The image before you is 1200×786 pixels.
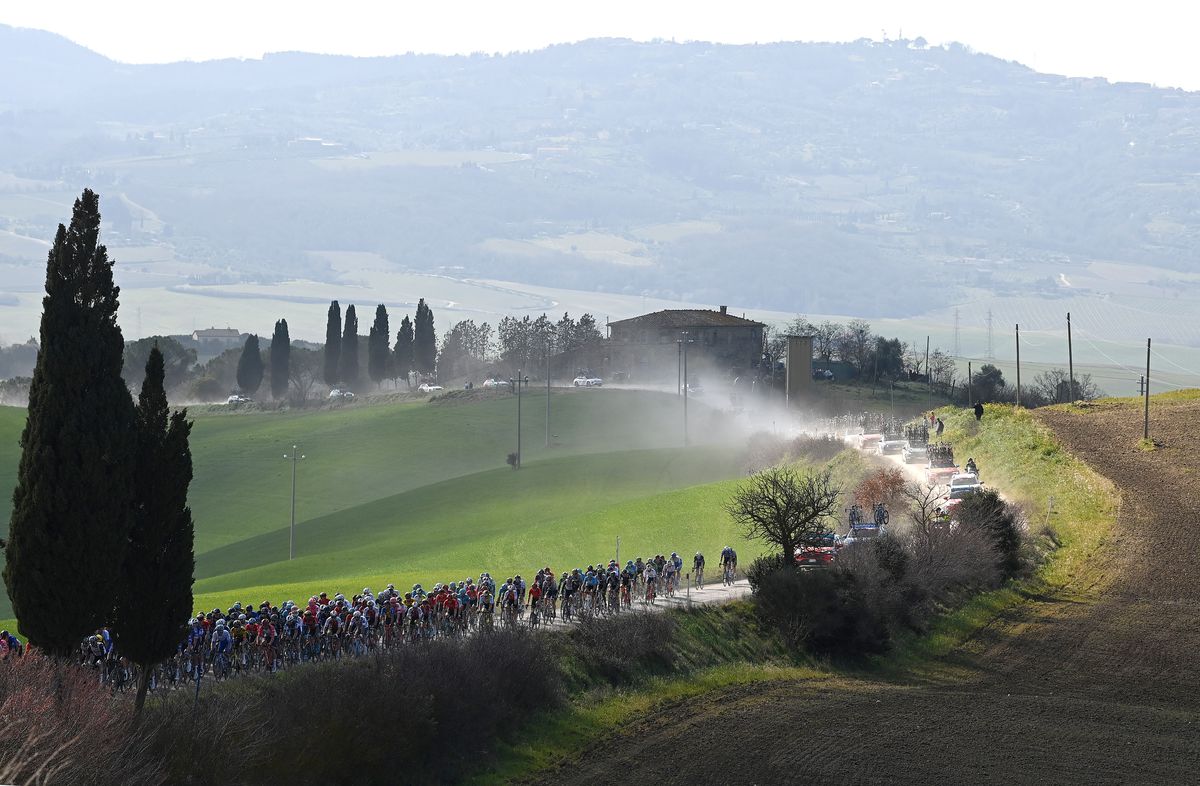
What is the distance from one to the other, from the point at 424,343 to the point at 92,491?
140131mm

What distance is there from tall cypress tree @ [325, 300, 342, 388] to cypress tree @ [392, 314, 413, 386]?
19.8ft

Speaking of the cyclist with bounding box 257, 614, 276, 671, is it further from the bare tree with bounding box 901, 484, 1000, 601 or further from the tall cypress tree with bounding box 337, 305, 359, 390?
the tall cypress tree with bounding box 337, 305, 359, 390

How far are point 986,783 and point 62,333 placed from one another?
70.7 feet

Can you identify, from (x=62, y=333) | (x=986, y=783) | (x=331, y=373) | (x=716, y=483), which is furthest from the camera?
(x=331, y=373)

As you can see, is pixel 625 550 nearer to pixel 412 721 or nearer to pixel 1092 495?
pixel 1092 495

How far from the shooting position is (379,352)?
535 feet

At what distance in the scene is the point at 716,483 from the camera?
282 feet

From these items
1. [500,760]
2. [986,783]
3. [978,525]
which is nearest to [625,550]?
[978,525]

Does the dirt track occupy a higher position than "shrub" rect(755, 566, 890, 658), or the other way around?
"shrub" rect(755, 566, 890, 658)

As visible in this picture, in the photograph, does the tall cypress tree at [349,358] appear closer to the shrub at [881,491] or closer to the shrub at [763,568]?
the shrub at [881,491]

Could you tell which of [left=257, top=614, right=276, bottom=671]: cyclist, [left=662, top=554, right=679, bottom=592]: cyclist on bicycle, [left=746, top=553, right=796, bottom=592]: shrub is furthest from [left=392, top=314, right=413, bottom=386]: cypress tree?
[left=257, top=614, right=276, bottom=671]: cyclist

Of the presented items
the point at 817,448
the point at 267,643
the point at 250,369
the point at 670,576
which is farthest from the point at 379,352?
the point at 267,643

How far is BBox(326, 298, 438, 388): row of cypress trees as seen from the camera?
16212 cm

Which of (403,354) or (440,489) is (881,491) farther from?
(403,354)
